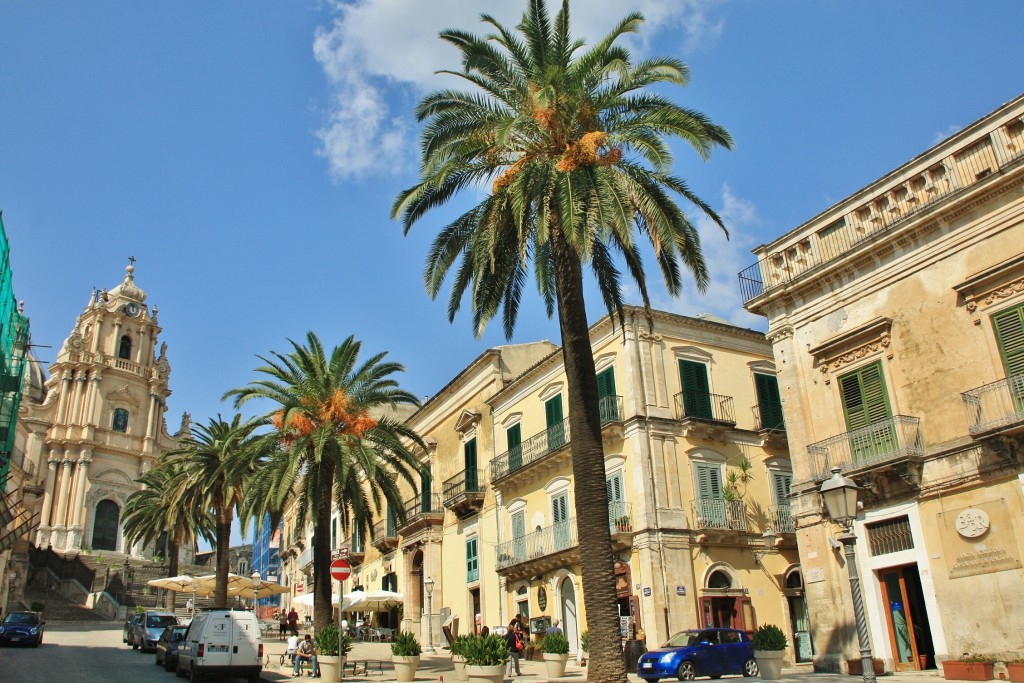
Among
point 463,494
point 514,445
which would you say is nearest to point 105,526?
point 463,494

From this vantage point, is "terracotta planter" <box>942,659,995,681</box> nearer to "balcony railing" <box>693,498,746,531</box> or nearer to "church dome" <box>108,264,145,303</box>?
"balcony railing" <box>693,498,746,531</box>

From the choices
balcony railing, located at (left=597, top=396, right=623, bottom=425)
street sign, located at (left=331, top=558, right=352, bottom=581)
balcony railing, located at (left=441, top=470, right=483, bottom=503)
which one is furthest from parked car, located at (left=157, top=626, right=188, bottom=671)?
balcony railing, located at (left=597, top=396, right=623, bottom=425)

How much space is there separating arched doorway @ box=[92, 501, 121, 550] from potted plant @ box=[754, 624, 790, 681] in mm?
57068

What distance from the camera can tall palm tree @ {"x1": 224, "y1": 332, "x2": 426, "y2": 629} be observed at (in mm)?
23953

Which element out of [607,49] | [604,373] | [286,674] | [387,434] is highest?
[607,49]

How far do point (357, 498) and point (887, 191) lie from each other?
16507mm

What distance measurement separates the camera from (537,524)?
1185 inches

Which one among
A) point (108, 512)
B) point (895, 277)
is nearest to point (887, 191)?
point (895, 277)

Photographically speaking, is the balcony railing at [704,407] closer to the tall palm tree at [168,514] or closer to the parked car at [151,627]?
the parked car at [151,627]

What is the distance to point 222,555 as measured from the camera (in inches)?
1248

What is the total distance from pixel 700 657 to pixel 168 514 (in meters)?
25.0

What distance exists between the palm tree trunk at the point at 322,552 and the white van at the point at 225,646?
12.5 ft

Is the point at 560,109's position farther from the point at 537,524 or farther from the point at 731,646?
the point at 537,524

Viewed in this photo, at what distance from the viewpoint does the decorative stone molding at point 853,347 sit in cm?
1811
